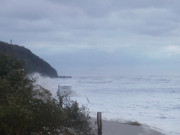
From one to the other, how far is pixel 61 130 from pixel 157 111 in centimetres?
2633

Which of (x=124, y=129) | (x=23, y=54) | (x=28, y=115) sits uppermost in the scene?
(x=23, y=54)

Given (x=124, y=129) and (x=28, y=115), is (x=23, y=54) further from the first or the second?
(x=28, y=115)

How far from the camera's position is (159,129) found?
25.4 m

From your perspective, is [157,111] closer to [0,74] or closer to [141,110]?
[141,110]

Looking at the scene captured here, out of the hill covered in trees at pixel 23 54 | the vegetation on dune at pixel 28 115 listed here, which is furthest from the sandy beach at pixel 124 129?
the vegetation on dune at pixel 28 115

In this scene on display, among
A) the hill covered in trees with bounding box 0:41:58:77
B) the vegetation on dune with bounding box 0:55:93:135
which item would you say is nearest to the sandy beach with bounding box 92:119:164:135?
the hill covered in trees with bounding box 0:41:58:77

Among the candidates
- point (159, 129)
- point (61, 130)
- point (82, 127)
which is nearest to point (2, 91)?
point (61, 130)

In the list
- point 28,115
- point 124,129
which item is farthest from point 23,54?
point 28,115

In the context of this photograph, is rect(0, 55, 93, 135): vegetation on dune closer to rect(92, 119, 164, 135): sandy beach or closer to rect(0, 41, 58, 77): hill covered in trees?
rect(0, 41, 58, 77): hill covered in trees

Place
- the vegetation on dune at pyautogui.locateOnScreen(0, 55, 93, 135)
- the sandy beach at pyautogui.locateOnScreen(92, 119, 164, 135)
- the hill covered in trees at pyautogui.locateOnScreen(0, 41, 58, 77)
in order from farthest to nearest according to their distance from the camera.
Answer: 1. the sandy beach at pyautogui.locateOnScreen(92, 119, 164, 135)
2. the hill covered in trees at pyautogui.locateOnScreen(0, 41, 58, 77)
3. the vegetation on dune at pyautogui.locateOnScreen(0, 55, 93, 135)

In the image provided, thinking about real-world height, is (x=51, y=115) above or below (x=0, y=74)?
below

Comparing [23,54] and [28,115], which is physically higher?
[23,54]

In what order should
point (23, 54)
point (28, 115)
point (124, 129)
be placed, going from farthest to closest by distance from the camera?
point (23, 54) → point (124, 129) → point (28, 115)

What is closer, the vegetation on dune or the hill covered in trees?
the vegetation on dune
